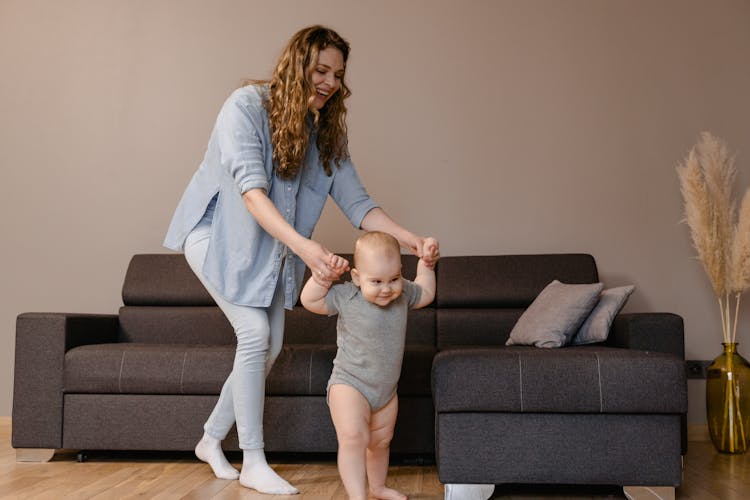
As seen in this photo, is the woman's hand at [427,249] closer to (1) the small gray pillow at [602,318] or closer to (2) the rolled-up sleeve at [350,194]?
(2) the rolled-up sleeve at [350,194]

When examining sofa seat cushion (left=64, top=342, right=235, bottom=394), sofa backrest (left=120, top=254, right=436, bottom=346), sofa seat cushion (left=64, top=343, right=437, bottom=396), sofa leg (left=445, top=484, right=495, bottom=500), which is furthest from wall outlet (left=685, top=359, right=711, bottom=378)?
sofa seat cushion (left=64, top=342, right=235, bottom=394)

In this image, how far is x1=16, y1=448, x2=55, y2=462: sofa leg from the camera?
2973 mm

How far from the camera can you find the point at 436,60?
12.9ft

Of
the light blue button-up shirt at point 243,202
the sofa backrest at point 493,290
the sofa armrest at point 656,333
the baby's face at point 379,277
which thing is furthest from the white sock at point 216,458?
the sofa armrest at point 656,333

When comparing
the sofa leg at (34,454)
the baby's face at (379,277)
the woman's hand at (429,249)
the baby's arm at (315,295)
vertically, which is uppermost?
the woman's hand at (429,249)

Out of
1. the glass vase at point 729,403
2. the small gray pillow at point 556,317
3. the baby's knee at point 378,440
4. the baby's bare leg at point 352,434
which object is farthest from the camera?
the glass vase at point 729,403

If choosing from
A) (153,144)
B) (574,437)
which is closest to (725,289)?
(574,437)

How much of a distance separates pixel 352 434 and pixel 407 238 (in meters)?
0.57

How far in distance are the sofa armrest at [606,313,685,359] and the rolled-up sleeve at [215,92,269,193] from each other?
1.37 meters

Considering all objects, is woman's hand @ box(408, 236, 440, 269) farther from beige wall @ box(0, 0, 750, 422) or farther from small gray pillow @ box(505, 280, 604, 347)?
beige wall @ box(0, 0, 750, 422)

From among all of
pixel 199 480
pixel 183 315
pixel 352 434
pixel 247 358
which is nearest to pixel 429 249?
pixel 352 434

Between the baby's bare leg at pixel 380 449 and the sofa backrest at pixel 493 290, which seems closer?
the baby's bare leg at pixel 380 449

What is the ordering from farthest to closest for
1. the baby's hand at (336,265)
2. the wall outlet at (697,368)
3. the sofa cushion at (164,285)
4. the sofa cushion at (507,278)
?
the wall outlet at (697,368) < the sofa cushion at (164,285) < the sofa cushion at (507,278) < the baby's hand at (336,265)

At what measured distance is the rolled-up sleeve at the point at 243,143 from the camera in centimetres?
227
